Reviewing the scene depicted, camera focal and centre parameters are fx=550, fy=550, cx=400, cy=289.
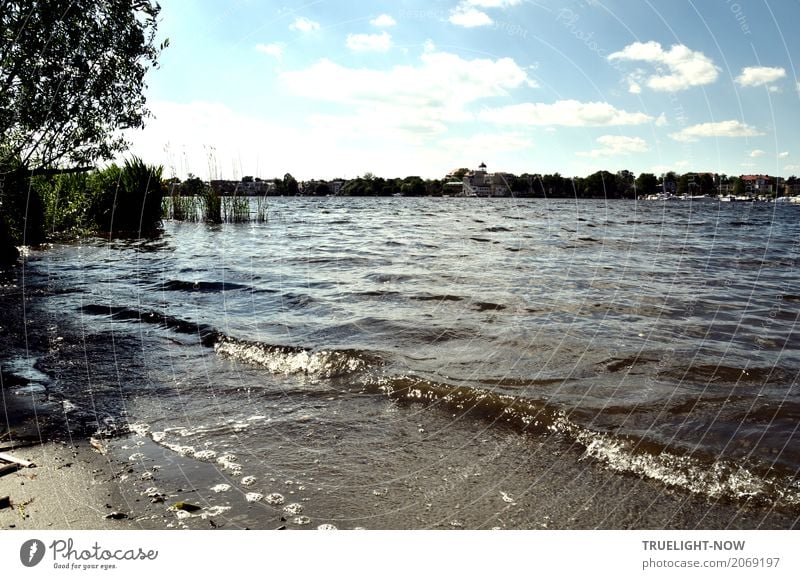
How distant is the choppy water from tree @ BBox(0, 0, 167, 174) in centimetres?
260

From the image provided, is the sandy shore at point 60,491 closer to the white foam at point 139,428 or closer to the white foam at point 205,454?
the white foam at point 139,428

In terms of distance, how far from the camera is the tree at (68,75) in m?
7.04

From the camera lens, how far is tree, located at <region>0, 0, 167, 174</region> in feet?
23.1

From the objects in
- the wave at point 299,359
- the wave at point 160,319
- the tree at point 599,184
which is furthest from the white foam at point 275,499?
the tree at point 599,184

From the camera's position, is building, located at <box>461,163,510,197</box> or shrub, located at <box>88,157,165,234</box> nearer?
building, located at <box>461,163,510,197</box>

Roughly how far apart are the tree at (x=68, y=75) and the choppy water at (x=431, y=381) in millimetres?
2602

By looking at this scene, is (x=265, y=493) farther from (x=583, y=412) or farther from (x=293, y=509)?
(x=583, y=412)

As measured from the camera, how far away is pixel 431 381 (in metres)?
5.57

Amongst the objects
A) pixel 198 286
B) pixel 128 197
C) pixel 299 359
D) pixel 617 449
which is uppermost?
pixel 128 197

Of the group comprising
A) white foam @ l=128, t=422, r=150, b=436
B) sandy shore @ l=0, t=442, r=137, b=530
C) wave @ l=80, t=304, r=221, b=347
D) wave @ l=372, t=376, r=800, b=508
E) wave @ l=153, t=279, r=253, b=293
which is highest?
wave @ l=153, t=279, r=253, b=293

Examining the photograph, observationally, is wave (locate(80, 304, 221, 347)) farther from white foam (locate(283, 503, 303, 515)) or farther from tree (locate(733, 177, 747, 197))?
tree (locate(733, 177, 747, 197))

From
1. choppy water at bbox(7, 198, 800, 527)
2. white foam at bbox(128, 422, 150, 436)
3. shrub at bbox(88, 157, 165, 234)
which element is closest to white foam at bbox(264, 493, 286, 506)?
choppy water at bbox(7, 198, 800, 527)

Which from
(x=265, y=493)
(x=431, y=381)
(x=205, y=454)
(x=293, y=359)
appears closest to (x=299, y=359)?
(x=293, y=359)

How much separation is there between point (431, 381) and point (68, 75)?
677cm
